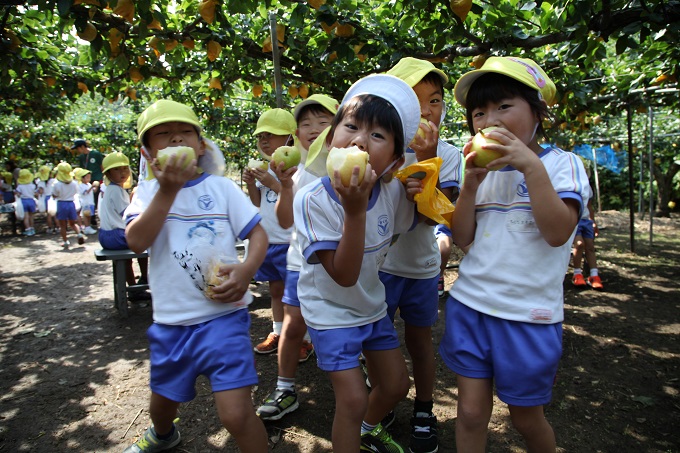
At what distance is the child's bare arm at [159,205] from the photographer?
165cm

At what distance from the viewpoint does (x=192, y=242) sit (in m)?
1.83

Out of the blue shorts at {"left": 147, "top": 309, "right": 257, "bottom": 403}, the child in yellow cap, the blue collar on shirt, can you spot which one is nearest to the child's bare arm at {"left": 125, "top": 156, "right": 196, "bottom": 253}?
the blue shorts at {"left": 147, "top": 309, "right": 257, "bottom": 403}

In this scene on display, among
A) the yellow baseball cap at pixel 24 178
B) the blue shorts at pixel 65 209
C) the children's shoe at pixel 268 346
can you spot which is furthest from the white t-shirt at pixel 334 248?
the yellow baseball cap at pixel 24 178

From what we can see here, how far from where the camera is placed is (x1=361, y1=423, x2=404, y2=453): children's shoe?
209 centimetres

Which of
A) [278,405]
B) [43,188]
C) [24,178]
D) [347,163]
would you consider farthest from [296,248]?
[43,188]

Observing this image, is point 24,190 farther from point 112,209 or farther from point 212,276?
point 212,276

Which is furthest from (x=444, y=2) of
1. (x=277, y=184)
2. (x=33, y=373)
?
(x=33, y=373)

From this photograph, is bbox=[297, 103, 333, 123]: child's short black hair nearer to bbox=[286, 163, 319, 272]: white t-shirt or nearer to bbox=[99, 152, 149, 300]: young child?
bbox=[286, 163, 319, 272]: white t-shirt

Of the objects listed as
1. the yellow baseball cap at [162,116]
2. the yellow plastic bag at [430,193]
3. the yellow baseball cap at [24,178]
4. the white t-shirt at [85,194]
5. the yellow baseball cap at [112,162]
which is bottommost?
the yellow plastic bag at [430,193]

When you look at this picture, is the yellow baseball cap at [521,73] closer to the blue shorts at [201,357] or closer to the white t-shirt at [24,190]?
the blue shorts at [201,357]

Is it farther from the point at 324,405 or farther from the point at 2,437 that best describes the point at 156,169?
the point at 2,437

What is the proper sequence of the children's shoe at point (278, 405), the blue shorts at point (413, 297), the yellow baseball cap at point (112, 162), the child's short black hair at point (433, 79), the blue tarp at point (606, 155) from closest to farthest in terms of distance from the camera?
the child's short black hair at point (433, 79) < the blue shorts at point (413, 297) < the children's shoe at point (278, 405) < the yellow baseball cap at point (112, 162) < the blue tarp at point (606, 155)

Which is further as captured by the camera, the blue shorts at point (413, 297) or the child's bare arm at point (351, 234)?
the blue shorts at point (413, 297)

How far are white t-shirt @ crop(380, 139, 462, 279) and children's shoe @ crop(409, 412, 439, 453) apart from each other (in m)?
0.71
